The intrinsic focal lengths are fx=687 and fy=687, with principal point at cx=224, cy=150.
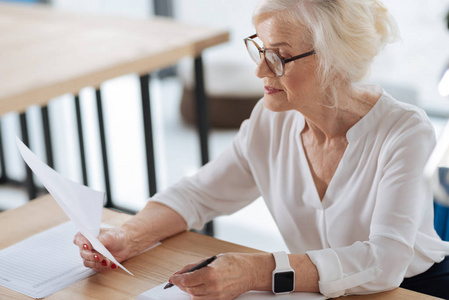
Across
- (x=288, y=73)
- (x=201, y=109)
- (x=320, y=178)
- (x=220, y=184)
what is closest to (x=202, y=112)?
(x=201, y=109)

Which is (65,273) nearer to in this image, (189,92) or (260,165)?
(260,165)

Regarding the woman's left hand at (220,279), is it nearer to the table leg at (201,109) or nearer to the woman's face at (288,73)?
the woman's face at (288,73)

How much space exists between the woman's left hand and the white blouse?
14 centimetres

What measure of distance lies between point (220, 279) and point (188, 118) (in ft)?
10.9

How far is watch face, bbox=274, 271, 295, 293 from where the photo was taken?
130cm

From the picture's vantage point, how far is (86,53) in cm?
263

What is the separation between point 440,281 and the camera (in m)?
1.57

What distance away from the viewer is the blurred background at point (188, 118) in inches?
144

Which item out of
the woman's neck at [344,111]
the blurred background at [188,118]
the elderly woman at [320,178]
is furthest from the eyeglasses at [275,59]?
the blurred background at [188,118]

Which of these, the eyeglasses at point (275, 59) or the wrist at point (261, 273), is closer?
the wrist at point (261, 273)

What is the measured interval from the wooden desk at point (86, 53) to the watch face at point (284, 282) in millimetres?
1240

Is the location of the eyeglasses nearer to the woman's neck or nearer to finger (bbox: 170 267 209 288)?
the woman's neck

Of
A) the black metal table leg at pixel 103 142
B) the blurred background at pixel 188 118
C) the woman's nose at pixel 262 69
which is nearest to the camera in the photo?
the woman's nose at pixel 262 69

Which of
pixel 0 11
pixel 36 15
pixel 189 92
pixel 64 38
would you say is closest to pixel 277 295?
pixel 64 38
